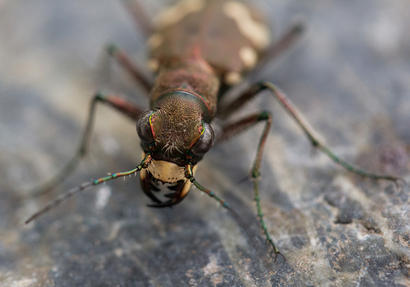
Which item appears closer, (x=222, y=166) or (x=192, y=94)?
(x=192, y=94)

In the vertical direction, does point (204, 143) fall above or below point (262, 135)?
above

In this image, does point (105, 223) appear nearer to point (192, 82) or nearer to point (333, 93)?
point (192, 82)

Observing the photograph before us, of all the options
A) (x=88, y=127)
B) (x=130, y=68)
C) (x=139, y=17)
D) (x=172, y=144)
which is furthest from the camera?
(x=139, y=17)

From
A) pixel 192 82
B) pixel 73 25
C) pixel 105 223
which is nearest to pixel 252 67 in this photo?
pixel 192 82

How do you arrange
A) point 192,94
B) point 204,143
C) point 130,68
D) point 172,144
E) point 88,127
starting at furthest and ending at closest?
point 130,68 < point 88,127 < point 192,94 < point 204,143 < point 172,144

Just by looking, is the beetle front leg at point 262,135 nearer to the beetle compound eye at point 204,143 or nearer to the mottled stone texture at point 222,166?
the mottled stone texture at point 222,166

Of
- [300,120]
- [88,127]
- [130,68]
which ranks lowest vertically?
[300,120]

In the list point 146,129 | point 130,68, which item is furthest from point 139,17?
point 146,129

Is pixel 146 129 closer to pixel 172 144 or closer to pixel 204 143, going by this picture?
pixel 172 144
